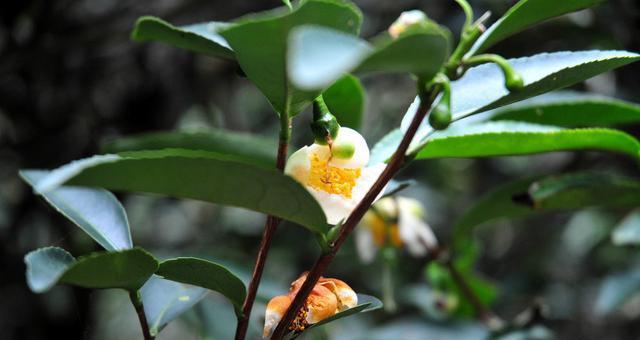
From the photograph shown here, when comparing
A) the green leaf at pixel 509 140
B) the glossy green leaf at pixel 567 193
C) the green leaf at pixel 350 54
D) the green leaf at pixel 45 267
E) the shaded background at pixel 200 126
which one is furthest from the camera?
the shaded background at pixel 200 126

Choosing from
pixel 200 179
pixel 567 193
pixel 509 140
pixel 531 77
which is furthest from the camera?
pixel 567 193

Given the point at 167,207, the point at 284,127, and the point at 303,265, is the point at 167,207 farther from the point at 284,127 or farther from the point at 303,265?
the point at 284,127

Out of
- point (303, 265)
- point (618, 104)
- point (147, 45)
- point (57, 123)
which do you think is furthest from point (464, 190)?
point (618, 104)

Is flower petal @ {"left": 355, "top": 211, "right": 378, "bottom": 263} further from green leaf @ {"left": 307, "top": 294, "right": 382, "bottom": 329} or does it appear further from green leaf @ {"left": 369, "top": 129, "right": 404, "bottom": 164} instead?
green leaf @ {"left": 307, "top": 294, "right": 382, "bottom": 329}

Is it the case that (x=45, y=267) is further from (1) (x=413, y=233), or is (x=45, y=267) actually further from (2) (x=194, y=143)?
(1) (x=413, y=233)

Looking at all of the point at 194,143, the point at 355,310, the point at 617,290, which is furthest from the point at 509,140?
the point at 617,290

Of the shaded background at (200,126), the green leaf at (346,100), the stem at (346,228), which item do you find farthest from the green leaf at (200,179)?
the shaded background at (200,126)

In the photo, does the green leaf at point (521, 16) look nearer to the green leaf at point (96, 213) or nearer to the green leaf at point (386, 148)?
the green leaf at point (386, 148)
